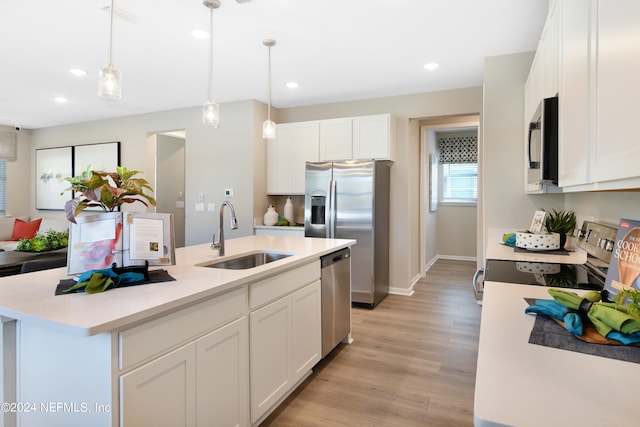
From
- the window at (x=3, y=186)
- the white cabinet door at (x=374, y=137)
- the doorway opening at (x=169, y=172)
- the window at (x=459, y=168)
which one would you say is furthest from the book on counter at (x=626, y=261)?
the window at (x=3, y=186)

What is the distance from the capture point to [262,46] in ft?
10.7

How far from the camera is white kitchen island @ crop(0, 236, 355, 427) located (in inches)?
47.2

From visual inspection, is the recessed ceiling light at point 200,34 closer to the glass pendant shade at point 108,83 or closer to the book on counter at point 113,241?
the glass pendant shade at point 108,83

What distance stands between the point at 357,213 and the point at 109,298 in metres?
3.17

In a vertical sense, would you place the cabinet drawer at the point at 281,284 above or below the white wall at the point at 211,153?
below

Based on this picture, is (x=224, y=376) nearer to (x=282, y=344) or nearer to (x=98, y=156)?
(x=282, y=344)

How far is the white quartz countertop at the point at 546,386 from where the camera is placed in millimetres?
615

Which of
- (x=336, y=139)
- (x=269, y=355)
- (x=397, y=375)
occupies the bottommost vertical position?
(x=397, y=375)

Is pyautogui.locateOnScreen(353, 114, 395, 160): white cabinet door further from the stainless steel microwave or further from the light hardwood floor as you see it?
the stainless steel microwave

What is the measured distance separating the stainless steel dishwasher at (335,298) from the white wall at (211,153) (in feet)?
7.37

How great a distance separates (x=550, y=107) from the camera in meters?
1.73

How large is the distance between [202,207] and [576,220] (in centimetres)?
446

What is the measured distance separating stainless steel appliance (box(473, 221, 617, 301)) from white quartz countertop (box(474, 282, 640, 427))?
0.71m

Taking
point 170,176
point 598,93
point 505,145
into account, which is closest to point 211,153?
point 170,176
